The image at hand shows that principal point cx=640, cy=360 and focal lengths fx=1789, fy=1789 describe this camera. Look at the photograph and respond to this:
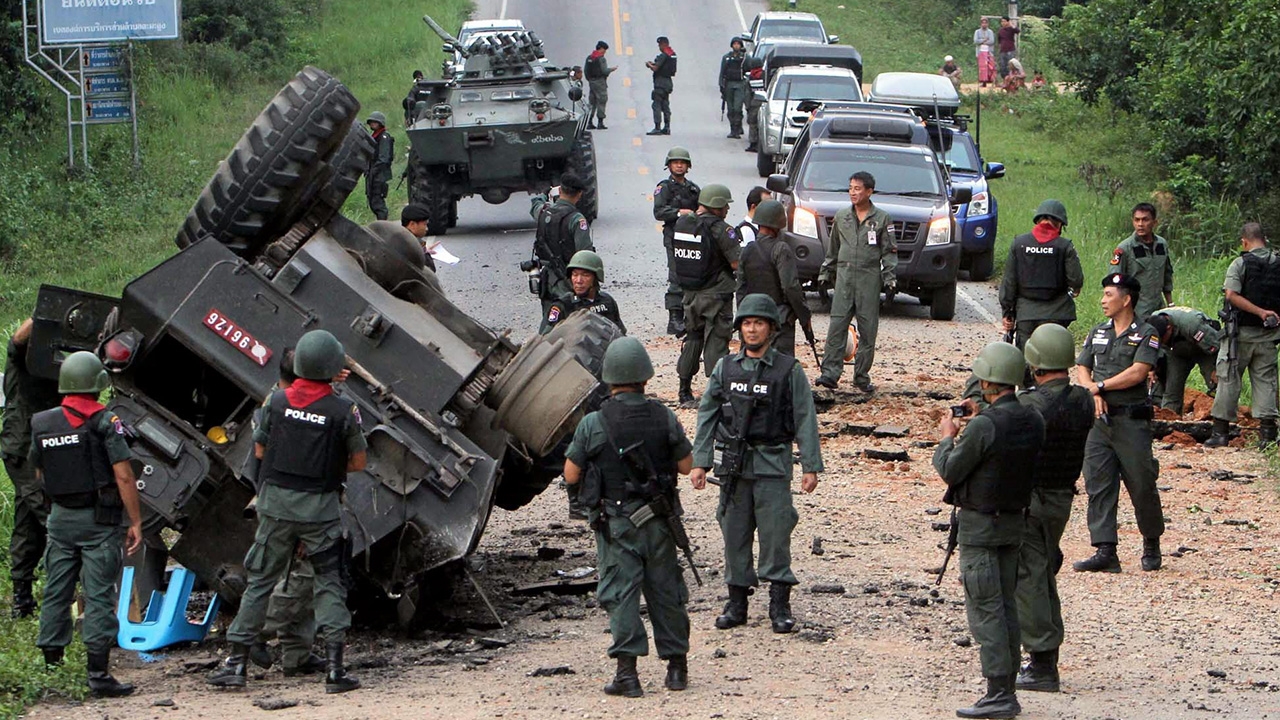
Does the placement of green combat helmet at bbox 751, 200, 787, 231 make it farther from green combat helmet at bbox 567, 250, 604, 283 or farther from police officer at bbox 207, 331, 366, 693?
police officer at bbox 207, 331, 366, 693

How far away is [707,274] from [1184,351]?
12.7 feet

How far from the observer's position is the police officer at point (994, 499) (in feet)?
25.0

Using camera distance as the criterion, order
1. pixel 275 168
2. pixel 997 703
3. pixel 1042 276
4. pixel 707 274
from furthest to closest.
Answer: pixel 707 274, pixel 1042 276, pixel 275 168, pixel 997 703

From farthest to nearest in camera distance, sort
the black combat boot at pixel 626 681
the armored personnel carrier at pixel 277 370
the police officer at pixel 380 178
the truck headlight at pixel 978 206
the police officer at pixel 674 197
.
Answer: the police officer at pixel 380 178 → the truck headlight at pixel 978 206 → the police officer at pixel 674 197 → the armored personnel carrier at pixel 277 370 → the black combat boot at pixel 626 681

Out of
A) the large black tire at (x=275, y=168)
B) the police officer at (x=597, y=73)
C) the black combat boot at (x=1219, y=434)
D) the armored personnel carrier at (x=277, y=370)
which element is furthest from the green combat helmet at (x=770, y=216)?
the police officer at (x=597, y=73)

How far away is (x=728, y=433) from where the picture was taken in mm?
9016

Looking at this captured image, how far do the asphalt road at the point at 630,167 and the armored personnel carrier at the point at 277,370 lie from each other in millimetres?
7173

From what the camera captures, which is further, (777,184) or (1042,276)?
(777,184)

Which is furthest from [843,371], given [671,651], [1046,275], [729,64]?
[729,64]

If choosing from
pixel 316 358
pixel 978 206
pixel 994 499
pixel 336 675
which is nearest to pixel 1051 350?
pixel 994 499

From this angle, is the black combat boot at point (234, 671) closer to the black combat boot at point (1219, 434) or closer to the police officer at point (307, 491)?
the police officer at point (307, 491)

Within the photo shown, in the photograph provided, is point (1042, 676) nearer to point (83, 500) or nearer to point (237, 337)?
point (237, 337)

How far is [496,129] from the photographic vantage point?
22562 millimetres

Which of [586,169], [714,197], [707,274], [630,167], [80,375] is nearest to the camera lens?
[80,375]
